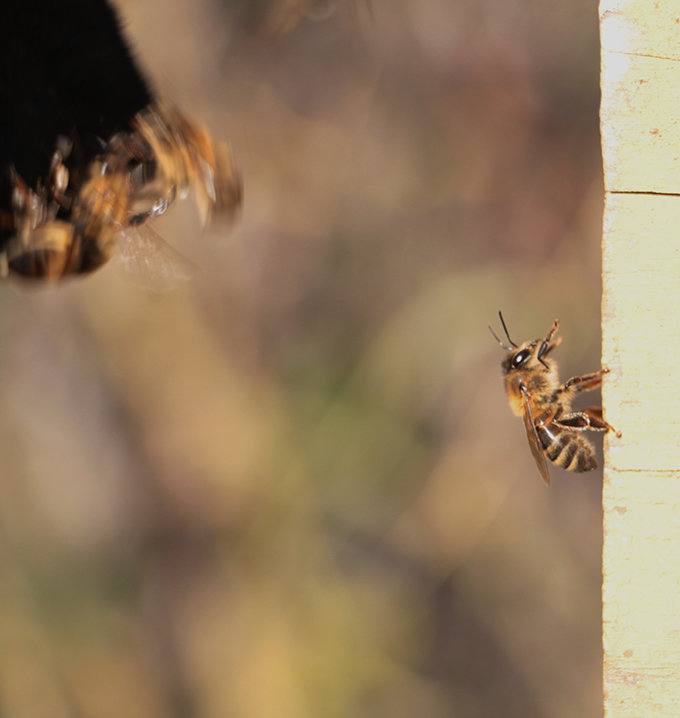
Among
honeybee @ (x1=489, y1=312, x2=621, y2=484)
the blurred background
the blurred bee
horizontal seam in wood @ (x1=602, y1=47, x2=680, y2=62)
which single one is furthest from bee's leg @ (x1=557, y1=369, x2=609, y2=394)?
the blurred background

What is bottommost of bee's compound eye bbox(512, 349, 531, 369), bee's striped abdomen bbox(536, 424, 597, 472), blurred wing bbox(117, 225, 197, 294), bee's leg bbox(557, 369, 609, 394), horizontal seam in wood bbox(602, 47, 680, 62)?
bee's striped abdomen bbox(536, 424, 597, 472)

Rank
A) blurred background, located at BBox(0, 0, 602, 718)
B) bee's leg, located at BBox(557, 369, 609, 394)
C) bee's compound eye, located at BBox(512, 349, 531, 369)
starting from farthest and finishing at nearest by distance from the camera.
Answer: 1. blurred background, located at BBox(0, 0, 602, 718)
2. bee's compound eye, located at BBox(512, 349, 531, 369)
3. bee's leg, located at BBox(557, 369, 609, 394)

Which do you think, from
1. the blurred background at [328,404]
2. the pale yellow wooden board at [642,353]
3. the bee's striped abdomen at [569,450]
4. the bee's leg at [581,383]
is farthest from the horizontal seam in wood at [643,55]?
the blurred background at [328,404]

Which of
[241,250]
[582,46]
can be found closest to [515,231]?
[582,46]

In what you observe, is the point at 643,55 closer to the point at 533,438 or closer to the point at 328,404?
the point at 533,438

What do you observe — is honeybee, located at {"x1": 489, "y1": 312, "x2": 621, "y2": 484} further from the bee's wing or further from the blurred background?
the blurred background

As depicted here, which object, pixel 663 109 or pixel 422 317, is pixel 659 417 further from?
pixel 422 317

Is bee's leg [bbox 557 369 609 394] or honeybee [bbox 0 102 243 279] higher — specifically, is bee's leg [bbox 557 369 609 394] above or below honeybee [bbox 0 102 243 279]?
below
